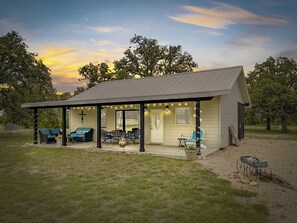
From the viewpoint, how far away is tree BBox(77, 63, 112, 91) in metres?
27.1

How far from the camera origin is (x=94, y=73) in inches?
1064

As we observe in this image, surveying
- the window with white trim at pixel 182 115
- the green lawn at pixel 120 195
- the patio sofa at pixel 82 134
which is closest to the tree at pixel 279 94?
the window with white trim at pixel 182 115

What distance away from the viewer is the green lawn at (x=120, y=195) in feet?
12.1

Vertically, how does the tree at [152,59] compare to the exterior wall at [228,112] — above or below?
above

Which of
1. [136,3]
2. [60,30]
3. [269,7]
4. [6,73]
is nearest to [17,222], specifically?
[136,3]

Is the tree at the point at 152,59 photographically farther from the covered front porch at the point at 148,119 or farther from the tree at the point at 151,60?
the covered front porch at the point at 148,119

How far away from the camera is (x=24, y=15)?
12875 millimetres

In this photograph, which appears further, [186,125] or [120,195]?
[186,125]

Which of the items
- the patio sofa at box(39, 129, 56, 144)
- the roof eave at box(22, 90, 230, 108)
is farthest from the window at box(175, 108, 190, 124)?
the patio sofa at box(39, 129, 56, 144)

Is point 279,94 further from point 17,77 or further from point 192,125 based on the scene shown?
point 17,77

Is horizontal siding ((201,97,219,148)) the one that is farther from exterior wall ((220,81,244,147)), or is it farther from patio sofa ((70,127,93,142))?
patio sofa ((70,127,93,142))

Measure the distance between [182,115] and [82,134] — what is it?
659cm

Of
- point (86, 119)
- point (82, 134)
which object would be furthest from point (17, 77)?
point (82, 134)

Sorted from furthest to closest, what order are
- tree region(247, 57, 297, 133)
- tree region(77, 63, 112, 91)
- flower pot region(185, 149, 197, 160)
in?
1. tree region(77, 63, 112, 91)
2. tree region(247, 57, 297, 133)
3. flower pot region(185, 149, 197, 160)
